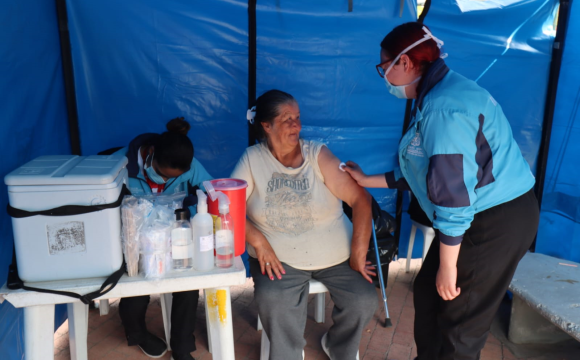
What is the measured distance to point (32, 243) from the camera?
4.77 ft

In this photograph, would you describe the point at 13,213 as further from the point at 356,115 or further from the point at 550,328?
the point at 550,328

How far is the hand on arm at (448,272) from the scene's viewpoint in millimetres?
1646

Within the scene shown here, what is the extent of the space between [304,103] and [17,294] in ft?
7.62

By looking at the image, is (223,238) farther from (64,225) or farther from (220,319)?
(64,225)

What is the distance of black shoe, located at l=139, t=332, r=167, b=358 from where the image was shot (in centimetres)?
260

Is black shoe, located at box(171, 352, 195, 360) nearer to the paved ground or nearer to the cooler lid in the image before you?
the paved ground

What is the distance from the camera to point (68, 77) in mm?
2850

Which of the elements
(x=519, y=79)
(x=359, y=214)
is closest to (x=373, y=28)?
(x=519, y=79)

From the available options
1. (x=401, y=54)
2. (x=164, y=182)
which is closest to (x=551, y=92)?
(x=401, y=54)

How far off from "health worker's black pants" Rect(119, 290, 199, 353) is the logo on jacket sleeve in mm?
1511

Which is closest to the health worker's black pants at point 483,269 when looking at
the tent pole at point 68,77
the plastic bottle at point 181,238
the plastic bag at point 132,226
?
the plastic bottle at point 181,238

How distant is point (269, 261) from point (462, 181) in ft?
3.88

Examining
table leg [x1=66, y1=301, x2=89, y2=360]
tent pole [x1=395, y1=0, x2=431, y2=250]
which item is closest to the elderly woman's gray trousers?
table leg [x1=66, y1=301, x2=89, y2=360]

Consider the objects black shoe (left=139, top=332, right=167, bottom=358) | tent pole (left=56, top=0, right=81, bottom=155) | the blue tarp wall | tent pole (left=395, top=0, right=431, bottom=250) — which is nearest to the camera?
black shoe (left=139, top=332, right=167, bottom=358)
